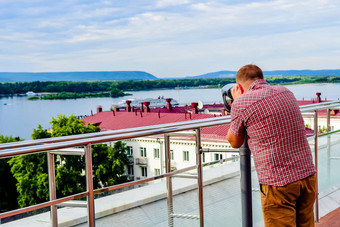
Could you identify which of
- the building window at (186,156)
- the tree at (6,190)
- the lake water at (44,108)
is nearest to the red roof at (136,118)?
the lake water at (44,108)

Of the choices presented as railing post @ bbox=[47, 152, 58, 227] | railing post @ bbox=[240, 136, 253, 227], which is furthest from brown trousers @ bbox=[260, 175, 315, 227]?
railing post @ bbox=[47, 152, 58, 227]

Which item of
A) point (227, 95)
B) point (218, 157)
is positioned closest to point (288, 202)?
point (227, 95)

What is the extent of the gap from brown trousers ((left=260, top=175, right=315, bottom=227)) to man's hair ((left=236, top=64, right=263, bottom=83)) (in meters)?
0.52

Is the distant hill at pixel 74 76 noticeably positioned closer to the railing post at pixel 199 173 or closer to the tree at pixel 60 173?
the railing post at pixel 199 173

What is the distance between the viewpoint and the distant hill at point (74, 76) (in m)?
156

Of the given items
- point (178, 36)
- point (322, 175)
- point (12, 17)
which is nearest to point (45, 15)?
point (12, 17)

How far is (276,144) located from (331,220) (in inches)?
84.0

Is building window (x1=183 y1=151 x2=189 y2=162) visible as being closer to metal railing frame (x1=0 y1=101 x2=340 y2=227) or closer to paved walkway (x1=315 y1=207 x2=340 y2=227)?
metal railing frame (x1=0 y1=101 x2=340 y2=227)

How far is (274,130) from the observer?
2.00m

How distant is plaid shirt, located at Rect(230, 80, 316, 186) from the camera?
2.01 metres

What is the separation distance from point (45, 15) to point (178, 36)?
60.5m

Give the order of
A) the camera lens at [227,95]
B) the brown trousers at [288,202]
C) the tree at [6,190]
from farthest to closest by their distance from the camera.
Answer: the camera lens at [227,95]
the brown trousers at [288,202]
the tree at [6,190]

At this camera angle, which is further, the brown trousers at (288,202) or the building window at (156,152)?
the building window at (156,152)

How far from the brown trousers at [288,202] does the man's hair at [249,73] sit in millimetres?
517
